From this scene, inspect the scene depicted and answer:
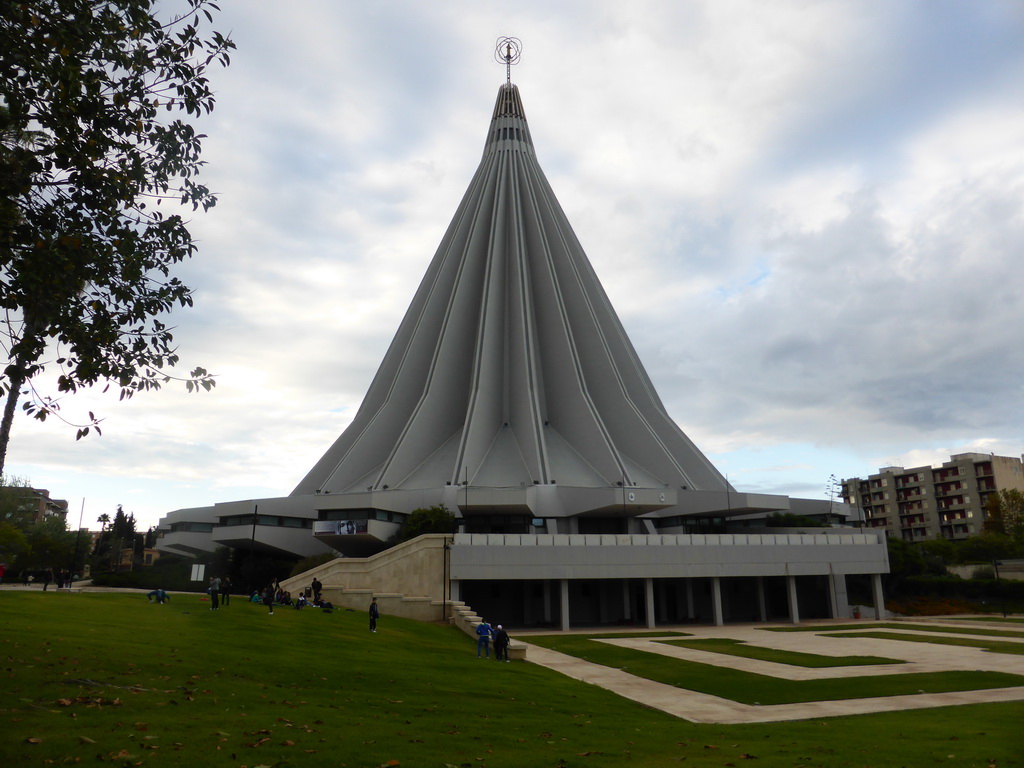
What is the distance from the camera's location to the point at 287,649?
16234mm

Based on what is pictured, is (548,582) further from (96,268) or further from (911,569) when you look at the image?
(96,268)

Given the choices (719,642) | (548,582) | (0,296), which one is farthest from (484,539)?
(0,296)

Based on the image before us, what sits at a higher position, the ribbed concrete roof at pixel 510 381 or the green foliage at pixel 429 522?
the ribbed concrete roof at pixel 510 381

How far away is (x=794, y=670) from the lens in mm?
20109

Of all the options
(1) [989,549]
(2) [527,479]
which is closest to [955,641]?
(2) [527,479]

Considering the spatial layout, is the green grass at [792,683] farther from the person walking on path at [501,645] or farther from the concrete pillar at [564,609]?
the concrete pillar at [564,609]

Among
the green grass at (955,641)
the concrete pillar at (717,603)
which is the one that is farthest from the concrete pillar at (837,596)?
the green grass at (955,641)

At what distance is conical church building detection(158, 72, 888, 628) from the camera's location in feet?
129

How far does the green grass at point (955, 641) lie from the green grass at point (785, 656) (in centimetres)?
585

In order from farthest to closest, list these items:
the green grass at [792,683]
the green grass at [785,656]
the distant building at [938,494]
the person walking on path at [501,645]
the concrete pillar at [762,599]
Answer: the distant building at [938,494], the concrete pillar at [762,599], the green grass at [785,656], the person walking on path at [501,645], the green grass at [792,683]

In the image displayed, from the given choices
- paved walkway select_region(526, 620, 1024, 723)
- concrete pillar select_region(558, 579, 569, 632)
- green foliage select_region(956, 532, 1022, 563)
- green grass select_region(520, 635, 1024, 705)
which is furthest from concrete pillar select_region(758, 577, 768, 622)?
green foliage select_region(956, 532, 1022, 563)

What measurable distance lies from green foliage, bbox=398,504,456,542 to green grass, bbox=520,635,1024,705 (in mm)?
21410

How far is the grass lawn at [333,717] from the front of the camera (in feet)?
27.3

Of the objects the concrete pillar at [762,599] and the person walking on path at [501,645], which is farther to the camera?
the concrete pillar at [762,599]
